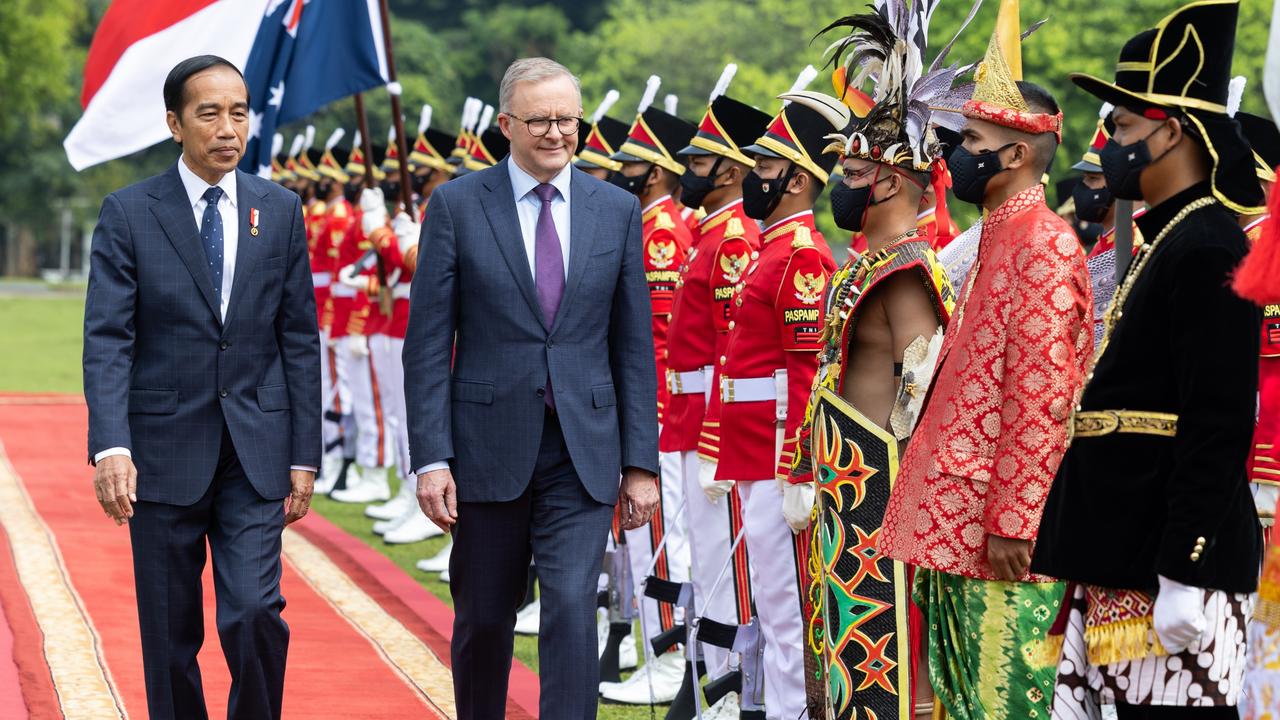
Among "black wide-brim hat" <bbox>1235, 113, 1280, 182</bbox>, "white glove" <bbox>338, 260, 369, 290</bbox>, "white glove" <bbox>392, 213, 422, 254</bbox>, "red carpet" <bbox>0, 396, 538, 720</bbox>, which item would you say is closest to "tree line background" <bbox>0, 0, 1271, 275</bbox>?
"white glove" <bbox>338, 260, 369, 290</bbox>

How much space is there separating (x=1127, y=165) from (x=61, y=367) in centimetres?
2339

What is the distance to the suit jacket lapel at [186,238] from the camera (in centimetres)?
535

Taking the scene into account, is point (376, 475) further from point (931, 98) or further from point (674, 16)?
point (674, 16)

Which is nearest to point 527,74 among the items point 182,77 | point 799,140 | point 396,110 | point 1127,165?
point 182,77

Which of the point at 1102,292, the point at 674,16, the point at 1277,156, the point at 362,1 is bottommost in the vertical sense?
the point at 1102,292

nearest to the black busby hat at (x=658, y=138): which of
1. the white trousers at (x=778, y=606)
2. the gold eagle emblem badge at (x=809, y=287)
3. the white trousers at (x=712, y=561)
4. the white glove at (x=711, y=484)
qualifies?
the white trousers at (x=712, y=561)

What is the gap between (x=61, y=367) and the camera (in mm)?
25406

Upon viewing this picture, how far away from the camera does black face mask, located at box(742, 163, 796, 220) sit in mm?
6402

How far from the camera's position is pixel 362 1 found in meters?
9.74

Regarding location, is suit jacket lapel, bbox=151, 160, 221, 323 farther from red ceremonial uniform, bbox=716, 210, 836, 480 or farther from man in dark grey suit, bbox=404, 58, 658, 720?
red ceremonial uniform, bbox=716, 210, 836, 480

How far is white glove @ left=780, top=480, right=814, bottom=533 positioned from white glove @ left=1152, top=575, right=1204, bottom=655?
6.95 ft

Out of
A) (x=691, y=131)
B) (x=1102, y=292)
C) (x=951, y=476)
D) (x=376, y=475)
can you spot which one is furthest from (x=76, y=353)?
(x=951, y=476)

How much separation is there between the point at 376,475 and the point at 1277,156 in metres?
8.07

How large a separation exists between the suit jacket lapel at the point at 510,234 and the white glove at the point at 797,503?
110 centimetres
